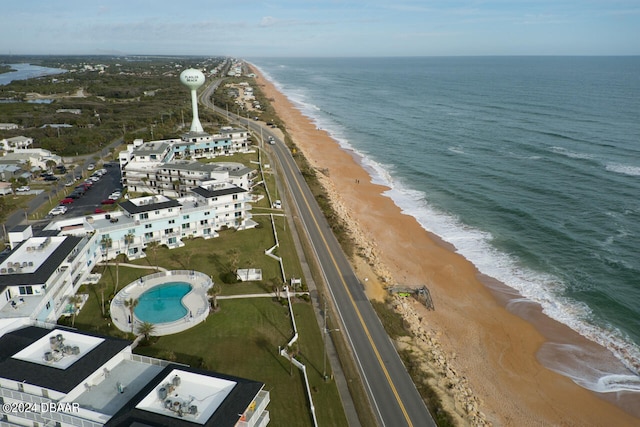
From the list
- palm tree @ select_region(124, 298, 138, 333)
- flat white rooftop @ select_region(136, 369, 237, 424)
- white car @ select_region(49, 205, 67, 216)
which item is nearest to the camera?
flat white rooftop @ select_region(136, 369, 237, 424)

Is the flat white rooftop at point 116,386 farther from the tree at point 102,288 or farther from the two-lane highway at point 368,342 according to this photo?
the two-lane highway at point 368,342

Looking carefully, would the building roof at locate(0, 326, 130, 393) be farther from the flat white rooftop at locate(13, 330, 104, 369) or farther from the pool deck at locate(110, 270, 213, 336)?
the pool deck at locate(110, 270, 213, 336)

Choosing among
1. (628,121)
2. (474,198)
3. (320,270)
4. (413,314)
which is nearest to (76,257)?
(320,270)

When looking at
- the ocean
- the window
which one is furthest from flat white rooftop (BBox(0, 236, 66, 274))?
the ocean

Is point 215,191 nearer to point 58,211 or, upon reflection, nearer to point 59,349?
point 58,211

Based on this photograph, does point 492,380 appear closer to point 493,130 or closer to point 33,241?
point 33,241

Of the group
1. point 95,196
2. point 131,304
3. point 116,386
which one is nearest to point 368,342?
point 116,386
